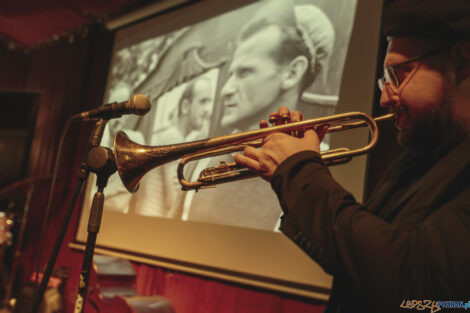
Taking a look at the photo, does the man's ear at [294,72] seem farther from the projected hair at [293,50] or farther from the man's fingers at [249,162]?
the man's fingers at [249,162]

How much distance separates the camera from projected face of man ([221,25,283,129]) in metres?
2.72

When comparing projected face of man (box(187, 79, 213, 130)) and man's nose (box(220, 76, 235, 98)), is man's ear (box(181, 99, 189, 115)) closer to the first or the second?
projected face of man (box(187, 79, 213, 130))

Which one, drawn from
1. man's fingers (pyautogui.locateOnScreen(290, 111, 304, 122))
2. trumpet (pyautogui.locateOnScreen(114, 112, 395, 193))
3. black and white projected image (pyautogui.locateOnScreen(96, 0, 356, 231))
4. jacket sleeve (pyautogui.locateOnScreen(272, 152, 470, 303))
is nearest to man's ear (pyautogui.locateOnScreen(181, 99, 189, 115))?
black and white projected image (pyautogui.locateOnScreen(96, 0, 356, 231))

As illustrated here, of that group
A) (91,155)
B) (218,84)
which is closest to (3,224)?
(218,84)

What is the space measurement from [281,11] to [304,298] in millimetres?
2013

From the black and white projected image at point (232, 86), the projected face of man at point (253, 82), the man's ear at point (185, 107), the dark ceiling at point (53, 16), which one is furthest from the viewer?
the dark ceiling at point (53, 16)

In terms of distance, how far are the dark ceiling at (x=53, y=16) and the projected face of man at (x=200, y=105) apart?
1.64 m

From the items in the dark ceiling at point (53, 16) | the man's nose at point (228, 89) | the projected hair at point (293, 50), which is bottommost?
the man's nose at point (228, 89)

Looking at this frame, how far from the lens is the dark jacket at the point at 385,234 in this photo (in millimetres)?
871

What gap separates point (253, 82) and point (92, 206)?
1.71m

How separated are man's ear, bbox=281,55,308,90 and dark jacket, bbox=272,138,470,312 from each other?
159 cm

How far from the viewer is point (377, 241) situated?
3.02ft

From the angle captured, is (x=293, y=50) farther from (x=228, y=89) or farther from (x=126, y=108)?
(x=126, y=108)

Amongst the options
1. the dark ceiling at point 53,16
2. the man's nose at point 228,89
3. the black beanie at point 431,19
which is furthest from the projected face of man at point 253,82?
the dark ceiling at point 53,16
